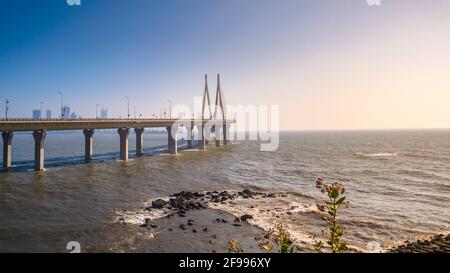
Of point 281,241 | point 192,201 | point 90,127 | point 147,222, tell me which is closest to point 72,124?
point 90,127

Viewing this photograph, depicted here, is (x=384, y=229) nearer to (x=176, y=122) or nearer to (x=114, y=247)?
(x=114, y=247)

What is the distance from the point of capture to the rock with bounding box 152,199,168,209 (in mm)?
37406

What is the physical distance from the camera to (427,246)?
2550cm

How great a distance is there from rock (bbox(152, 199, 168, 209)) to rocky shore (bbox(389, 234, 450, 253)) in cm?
2437

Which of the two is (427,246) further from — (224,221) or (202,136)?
(202,136)

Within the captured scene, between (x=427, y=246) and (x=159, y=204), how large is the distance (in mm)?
27342

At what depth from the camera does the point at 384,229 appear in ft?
103

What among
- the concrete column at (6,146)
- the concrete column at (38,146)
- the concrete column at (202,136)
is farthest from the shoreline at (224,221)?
the concrete column at (202,136)

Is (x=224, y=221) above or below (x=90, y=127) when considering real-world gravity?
below

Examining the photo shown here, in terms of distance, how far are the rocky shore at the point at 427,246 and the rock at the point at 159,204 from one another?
80.0ft

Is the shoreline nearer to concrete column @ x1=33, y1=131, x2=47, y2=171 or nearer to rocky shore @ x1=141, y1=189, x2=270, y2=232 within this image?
rocky shore @ x1=141, y1=189, x2=270, y2=232

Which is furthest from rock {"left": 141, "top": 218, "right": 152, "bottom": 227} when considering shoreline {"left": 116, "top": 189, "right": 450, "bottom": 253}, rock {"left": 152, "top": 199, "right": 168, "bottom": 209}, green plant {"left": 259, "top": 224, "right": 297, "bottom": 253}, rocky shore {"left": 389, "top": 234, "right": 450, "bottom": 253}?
green plant {"left": 259, "top": 224, "right": 297, "bottom": 253}

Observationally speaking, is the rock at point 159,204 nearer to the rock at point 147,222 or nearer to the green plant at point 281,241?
the rock at point 147,222
